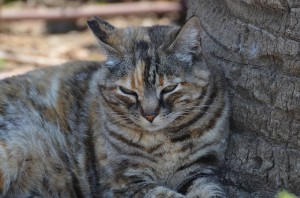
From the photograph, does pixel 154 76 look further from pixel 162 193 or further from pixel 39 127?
pixel 39 127

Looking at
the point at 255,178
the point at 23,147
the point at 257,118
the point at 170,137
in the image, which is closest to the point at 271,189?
the point at 255,178

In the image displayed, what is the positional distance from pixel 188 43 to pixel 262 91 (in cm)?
58

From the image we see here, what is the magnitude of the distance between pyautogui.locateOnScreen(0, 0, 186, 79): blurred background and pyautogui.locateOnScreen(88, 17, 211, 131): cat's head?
355cm

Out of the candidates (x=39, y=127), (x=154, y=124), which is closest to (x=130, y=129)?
(x=154, y=124)

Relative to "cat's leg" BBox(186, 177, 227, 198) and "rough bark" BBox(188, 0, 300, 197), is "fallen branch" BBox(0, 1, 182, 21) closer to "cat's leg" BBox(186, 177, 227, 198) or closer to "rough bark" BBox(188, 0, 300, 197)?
"rough bark" BBox(188, 0, 300, 197)

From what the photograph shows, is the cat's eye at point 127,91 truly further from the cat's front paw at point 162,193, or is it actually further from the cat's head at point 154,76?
the cat's front paw at point 162,193

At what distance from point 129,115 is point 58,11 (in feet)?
15.5

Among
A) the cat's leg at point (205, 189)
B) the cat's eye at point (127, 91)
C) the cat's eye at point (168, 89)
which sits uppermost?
the cat's eye at point (168, 89)

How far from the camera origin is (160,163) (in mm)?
4312

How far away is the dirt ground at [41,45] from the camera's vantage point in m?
7.60

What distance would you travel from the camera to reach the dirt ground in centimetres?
760

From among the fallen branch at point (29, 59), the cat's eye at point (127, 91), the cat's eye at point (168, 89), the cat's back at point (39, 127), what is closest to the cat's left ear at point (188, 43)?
the cat's eye at point (168, 89)

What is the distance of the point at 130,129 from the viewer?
4367 millimetres

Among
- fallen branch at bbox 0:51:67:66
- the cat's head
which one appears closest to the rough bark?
the cat's head
